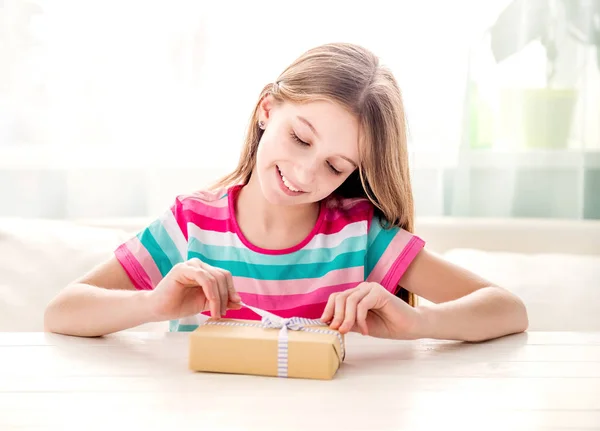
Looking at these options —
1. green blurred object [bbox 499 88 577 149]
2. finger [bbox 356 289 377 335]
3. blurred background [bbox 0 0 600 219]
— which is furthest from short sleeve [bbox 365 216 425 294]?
green blurred object [bbox 499 88 577 149]

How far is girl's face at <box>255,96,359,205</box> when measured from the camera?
42.3 inches

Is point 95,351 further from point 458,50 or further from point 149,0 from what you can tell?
point 458,50

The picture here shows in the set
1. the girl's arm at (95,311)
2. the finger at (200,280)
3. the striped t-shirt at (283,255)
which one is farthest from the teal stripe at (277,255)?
the finger at (200,280)

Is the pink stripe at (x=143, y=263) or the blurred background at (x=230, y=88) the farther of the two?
the blurred background at (x=230, y=88)

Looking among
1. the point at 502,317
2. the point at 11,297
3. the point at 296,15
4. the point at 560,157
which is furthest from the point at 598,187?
the point at 11,297

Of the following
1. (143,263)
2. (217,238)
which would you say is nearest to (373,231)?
(217,238)

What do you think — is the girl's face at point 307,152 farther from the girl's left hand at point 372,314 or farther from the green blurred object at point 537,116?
the green blurred object at point 537,116

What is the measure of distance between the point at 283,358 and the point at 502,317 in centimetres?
38

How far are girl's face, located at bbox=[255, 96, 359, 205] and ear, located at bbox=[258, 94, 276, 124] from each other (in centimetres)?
6

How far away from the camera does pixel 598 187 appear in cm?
219

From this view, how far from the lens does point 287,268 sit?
1.24 metres

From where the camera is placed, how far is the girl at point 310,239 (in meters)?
1.00

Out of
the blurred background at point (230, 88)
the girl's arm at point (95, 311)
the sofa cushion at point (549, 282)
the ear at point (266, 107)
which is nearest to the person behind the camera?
the girl's arm at point (95, 311)

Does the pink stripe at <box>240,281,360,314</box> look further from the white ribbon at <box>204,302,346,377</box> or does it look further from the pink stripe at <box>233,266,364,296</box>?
the white ribbon at <box>204,302,346,377</box>
